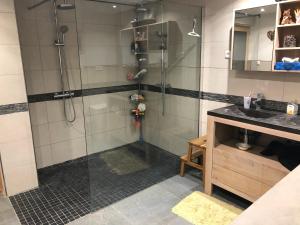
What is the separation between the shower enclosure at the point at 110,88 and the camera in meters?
2.87

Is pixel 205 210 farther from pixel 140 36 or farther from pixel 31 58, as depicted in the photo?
pixel 31 58

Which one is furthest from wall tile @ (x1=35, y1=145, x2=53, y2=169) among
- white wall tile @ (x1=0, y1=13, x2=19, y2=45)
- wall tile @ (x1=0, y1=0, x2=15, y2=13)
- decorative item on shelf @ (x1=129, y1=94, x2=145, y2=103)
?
wall tile @ (x1=0, y1=0, x2=15, y2=13)

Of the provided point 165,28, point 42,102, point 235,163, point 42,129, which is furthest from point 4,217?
point 165,28

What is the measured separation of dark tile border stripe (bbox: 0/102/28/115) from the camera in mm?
2510

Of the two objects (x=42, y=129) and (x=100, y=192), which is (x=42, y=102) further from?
(x=100, y=192)

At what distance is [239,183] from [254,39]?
1433 mm

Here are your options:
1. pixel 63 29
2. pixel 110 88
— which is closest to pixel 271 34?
pixel 110 88

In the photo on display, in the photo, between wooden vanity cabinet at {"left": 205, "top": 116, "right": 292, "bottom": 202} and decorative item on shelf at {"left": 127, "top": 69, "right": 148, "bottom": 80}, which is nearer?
wooden vanity cabinet at {"left": 205, "top": 116, "right": 292, "bottom": 202}

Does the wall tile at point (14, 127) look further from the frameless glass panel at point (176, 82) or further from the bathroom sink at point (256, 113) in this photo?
the bathroom sink at point (256, 113)

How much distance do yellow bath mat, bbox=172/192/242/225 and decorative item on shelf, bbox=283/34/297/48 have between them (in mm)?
1602

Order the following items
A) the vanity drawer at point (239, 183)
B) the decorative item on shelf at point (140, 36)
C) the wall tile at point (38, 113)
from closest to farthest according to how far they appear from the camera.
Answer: the vanity drawer at point (239, 183) < the wall tile at point (38, 113) < the decorative item on shelf at point (140, 36)

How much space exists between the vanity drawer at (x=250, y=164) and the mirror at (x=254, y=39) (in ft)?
2.79

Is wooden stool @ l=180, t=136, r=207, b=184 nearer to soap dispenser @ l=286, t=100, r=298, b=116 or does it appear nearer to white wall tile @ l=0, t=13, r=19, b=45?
soap dispenser @ l=286, t=100, r=298, b=116

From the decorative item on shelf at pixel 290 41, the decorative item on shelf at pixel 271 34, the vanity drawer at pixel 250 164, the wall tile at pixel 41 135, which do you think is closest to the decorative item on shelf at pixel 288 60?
the decorative item on shelf at pixel 290 41
